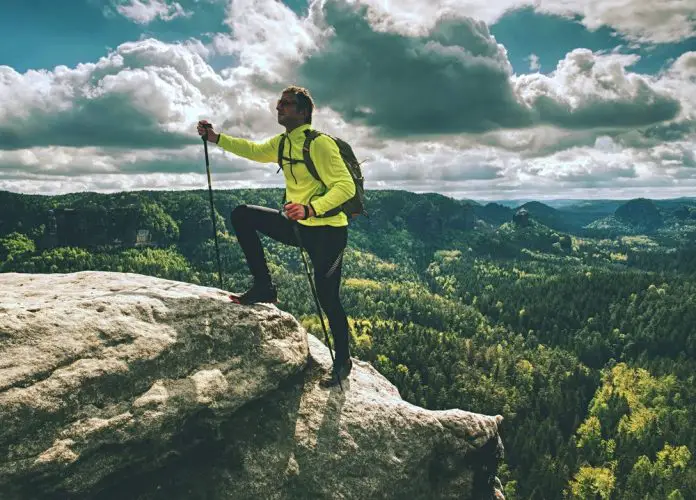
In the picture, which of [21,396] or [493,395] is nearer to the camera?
[21,396]

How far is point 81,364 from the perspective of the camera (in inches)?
353

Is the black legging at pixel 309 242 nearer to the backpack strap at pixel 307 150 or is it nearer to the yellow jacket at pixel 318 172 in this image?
the yellow jacket at pixel 318 172

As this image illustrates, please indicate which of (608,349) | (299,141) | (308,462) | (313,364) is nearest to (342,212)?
(299,141)

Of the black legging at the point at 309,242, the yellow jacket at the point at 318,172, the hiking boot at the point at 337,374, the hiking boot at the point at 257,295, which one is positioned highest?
the yellow jacket at the point at 318,172

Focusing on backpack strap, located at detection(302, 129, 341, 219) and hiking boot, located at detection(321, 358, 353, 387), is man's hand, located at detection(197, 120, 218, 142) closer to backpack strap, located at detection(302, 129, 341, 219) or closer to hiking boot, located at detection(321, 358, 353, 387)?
backpack strap, located at detection(302, 129, 341, 219)

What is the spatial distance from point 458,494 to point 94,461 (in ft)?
28.6

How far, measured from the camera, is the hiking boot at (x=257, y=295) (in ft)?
37.9

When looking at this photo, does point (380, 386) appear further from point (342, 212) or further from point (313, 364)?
point (342, 212)

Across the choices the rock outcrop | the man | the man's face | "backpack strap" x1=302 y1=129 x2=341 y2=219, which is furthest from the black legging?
the man's face

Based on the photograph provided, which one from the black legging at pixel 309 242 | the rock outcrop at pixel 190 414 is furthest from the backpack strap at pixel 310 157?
the rock outcrop at pixel 190 414

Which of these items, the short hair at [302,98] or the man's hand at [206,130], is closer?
the short hair at [302,98]

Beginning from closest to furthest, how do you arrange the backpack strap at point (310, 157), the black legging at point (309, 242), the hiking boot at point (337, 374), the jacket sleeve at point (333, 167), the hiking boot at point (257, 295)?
the jacket sleeve at point (333, 167), the backpack strap at point (310, 157), the black legging at point (309, 242), the hiking boot at point (257, 295), the hiking boot at point (337, 374)

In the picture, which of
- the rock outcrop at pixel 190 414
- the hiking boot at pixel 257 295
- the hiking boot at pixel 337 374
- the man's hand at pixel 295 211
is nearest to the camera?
the rock outcrop at pixel 190 414

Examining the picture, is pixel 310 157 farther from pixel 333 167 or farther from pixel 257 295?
pixel 257 295
